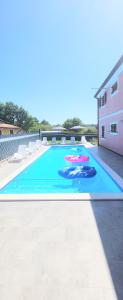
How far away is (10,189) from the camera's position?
6.63 metres

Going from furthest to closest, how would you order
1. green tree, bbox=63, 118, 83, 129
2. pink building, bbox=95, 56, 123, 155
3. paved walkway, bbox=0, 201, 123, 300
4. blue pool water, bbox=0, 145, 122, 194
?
green tree, bbox=63, 118, 83, 129
pink building, bbox=95, 56, 123, 155
blue pool water, bbox=0, 145, 122, 194
paved walkway, bbox=0, 201, 123, 300

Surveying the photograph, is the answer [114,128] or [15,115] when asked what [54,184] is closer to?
[114,128]

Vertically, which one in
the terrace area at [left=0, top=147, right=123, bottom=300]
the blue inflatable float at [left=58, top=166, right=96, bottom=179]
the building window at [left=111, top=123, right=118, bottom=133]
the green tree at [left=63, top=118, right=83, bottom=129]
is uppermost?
the green tree at [left=63, top=118, right=83, bottom=129]

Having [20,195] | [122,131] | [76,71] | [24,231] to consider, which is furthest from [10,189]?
[76,71]

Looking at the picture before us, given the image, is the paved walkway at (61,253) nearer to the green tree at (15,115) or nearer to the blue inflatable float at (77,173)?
the blue inflatable float at (77,173)

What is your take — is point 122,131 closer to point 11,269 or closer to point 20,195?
point 20,195

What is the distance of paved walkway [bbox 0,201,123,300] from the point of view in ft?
7.91

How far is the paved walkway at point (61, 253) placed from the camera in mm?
2412

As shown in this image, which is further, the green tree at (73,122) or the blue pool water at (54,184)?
the green tree at (73,122)

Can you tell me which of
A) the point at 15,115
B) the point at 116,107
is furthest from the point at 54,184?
the point at 15,115

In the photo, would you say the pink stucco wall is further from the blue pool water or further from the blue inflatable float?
the blue inflatable float

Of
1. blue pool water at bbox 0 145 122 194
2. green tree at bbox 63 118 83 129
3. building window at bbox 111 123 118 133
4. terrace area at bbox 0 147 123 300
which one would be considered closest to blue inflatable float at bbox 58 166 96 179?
blue pool water at bbox 0 145 122 194

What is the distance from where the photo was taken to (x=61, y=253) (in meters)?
3.06

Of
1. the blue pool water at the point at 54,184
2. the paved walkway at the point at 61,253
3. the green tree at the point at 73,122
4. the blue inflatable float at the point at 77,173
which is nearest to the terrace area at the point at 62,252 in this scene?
the paved walkway at the point at 61,253
